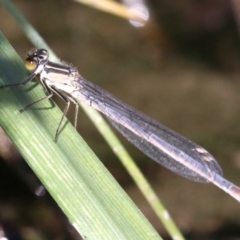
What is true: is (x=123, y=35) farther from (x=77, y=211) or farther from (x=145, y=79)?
(x=77, y=211)

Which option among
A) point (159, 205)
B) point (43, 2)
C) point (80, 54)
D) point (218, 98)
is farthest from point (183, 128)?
point (43, 2)

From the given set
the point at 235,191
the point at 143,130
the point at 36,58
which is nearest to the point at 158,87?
the point at 143,130

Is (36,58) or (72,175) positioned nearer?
(72,175)

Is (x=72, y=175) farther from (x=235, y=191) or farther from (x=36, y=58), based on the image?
(x=235, y=191)

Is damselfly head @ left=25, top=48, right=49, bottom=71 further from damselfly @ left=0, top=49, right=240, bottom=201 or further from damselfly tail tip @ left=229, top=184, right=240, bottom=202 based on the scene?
damselfly tail tip @ left=229, top=184, right=240, bottom=202

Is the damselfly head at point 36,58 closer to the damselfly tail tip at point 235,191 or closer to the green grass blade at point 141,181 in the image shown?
the green grass blade at point 141,181

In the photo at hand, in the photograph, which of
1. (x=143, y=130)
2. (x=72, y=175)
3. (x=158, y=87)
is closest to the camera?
(x=72, y=175)

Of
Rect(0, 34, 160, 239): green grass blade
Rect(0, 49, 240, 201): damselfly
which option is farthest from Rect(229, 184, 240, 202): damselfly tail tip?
Rect(0, 34, 160, 239): green grass blade
